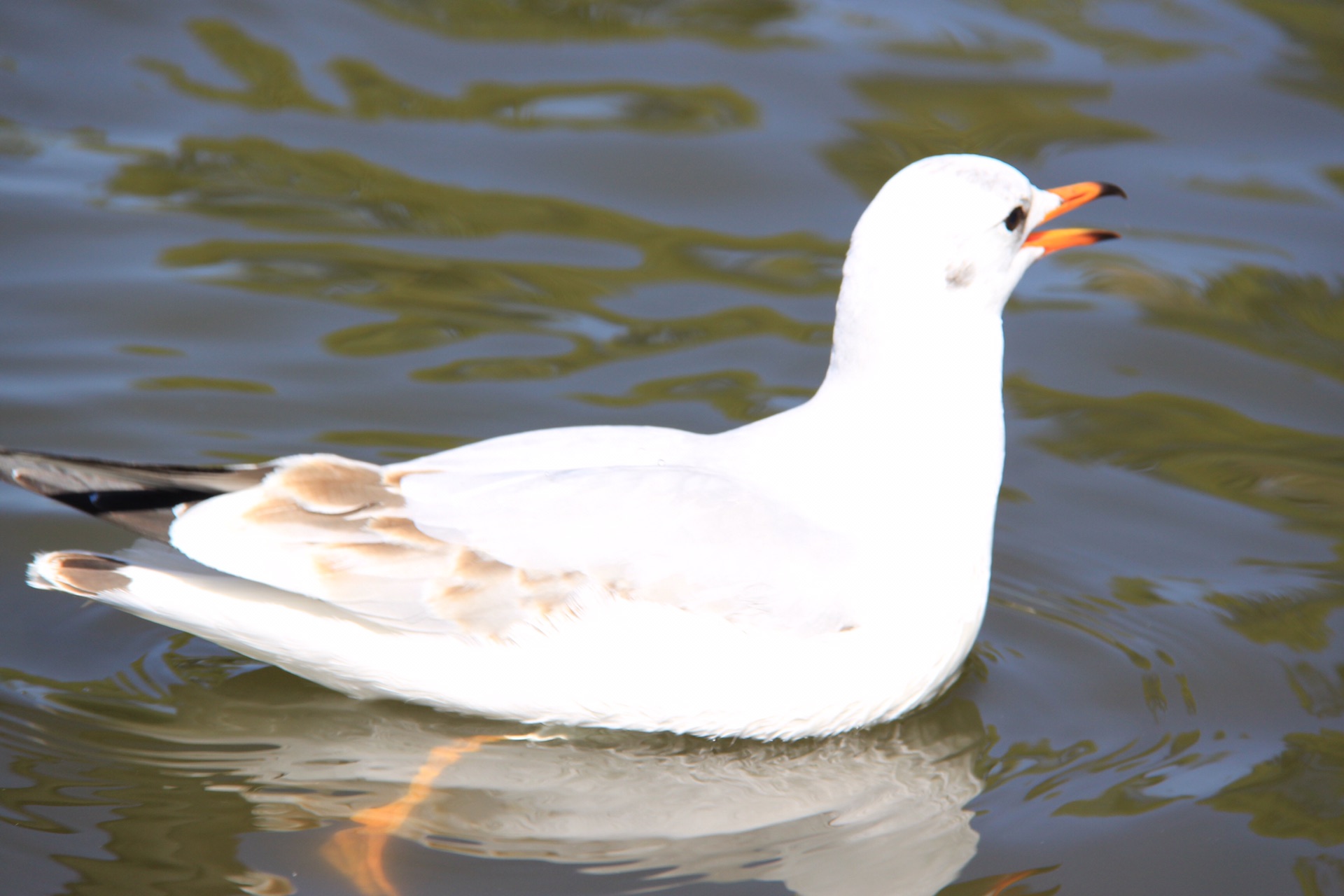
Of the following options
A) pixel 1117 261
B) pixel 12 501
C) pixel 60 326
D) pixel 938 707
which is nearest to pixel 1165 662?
pixel 938 707

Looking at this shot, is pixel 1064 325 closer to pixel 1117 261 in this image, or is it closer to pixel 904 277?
pixel 1117 261

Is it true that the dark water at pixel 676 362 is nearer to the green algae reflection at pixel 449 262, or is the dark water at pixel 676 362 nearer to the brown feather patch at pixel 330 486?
the green algae reflection at pixel 449 262

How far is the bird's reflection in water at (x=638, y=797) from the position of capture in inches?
166

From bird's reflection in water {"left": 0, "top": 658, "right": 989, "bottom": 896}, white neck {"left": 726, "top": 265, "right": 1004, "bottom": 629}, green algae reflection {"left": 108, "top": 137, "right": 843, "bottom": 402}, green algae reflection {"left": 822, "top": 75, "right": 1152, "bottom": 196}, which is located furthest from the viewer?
green algae reflection {"left": 822, "top": 75, "right": 1152, "bottom": 196}

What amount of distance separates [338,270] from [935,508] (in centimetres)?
395

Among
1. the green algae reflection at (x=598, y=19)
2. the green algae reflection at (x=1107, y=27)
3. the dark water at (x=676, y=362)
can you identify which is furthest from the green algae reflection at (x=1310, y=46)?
the green algae reflection at (x=598, y=19)

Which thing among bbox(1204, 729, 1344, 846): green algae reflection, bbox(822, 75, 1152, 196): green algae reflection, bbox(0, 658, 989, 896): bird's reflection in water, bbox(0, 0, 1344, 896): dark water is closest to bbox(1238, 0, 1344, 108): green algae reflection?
bbox(0, 0, 1344, 896): dark water

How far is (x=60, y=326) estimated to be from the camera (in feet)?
22.7

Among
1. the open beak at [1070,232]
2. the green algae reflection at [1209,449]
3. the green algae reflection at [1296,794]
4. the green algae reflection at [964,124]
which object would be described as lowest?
the green algae reflection at [1296,794]

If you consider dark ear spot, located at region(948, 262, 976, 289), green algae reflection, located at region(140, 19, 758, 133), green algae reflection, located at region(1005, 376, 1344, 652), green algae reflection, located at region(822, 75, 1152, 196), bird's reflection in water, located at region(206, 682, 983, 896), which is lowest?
bird's reflection in water, located at region(206, 682, 983, 896)

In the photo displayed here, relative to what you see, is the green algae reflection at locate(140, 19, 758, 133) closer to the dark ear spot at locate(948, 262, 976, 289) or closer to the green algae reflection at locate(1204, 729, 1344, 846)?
the dark ear spot at locate(948, 262, 976, 289)

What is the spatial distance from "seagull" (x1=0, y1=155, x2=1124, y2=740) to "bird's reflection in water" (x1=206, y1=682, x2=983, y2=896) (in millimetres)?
133

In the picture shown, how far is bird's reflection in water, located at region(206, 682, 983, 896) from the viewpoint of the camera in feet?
13.9

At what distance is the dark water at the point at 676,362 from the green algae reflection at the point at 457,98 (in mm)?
28
